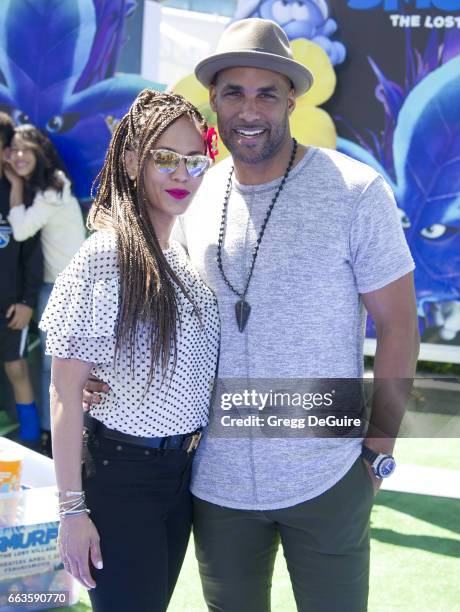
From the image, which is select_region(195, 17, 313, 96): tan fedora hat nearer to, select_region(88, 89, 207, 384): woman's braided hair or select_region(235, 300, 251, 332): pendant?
select_region(88, 89, 207, 384): woman's braided hair

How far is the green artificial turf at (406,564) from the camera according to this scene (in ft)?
9.93

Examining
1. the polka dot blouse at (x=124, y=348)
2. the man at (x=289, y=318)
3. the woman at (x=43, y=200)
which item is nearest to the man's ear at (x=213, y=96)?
the man at (x=289, y=318)

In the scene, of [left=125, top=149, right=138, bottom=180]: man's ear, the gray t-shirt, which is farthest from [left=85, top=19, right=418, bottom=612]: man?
[left=125, top=149, right=138, bottom=180]: man's ear

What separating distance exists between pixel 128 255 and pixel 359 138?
247 centimetres

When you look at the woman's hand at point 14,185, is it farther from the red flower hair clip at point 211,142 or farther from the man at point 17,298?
the red flower hair clip at point 211,142

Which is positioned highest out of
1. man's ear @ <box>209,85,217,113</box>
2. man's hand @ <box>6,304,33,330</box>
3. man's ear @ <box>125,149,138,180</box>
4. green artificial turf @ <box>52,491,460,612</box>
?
man's ear @ <box>209,85,217,113</box>

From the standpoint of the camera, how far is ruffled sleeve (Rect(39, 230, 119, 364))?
176 centimetres

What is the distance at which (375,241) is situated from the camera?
6.26 feet

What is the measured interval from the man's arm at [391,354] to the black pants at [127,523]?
55cm

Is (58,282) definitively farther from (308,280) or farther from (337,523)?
(337,523)

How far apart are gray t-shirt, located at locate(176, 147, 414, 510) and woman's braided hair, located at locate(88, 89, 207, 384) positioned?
0.18 meters

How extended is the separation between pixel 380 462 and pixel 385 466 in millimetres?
19

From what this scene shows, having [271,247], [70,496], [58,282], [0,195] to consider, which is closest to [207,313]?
[271,247]

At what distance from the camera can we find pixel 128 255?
1787mm
